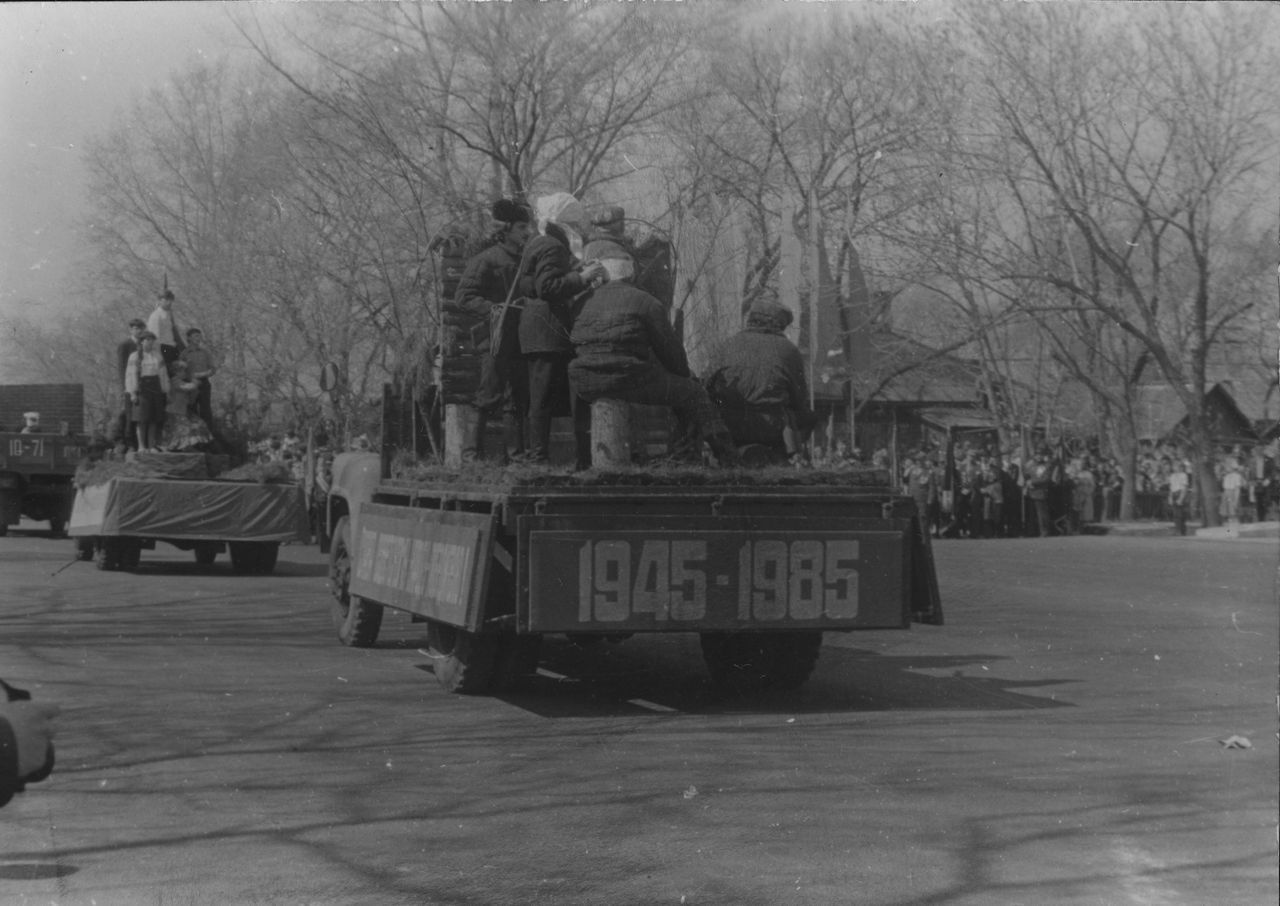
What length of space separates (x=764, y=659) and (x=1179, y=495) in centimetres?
2748

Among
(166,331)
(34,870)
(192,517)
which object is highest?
(166,331)

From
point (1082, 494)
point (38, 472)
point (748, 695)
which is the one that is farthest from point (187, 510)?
point (1082, 494)

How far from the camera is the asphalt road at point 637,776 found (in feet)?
19.4

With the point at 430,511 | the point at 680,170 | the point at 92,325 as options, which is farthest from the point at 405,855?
the point at 92,325

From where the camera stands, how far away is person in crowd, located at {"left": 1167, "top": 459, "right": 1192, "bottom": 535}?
34875 millimetres

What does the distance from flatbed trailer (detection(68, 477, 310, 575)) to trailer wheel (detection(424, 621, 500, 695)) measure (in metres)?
10.2

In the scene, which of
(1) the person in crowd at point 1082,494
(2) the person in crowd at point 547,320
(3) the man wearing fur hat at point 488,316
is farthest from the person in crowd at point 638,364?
(1) the person in crowd at point 1082,494

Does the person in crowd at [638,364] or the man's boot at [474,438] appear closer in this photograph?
the person in crowd at [638,364]

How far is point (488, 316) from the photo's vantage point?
11.1m

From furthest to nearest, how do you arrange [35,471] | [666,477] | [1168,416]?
[1168,416]
[35,471]
[666,477]

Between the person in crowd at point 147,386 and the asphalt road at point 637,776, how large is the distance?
22.3 feet

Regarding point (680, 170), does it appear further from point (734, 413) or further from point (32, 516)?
point (734, 413)

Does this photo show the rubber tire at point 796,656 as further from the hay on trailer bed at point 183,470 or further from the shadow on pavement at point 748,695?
the hay on trailer bed at point 183,470

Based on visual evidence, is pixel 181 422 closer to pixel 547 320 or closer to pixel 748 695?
pixel 547 320
